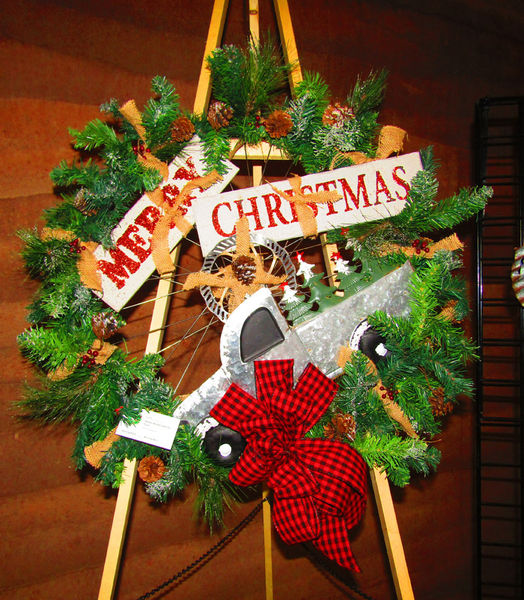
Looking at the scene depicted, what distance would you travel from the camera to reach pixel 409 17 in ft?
3.69

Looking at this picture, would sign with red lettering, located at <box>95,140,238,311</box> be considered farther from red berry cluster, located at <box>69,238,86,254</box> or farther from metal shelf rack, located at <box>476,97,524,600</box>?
metal shelf rack, located at <box>476,97,524,600</box>

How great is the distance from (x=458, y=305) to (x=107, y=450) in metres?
0.56

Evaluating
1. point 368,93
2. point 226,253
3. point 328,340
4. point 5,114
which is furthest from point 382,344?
point 5,114

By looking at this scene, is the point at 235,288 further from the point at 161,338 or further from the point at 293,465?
the point at 293,465

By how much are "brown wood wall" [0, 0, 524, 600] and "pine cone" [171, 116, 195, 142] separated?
8.8 inches

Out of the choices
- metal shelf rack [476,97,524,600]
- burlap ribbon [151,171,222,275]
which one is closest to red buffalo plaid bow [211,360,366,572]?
burlap ribbon [151,171,222,275]

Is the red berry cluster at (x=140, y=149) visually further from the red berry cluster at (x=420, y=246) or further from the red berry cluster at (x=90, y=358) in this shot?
the red berry cluster at (x=420, y=246)

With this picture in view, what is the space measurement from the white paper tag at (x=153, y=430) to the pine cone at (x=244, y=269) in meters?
0.22

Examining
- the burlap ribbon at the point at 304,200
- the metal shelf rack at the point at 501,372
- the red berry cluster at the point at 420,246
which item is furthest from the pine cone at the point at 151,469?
the metal shelf rack at the point at 501,372

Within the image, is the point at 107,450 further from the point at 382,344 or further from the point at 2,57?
the point at 2,57

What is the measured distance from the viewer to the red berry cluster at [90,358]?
0.75m

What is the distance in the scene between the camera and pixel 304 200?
815 millimetres

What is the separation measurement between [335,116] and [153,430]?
1.78ft

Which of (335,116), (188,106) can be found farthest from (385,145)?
(188,106)
